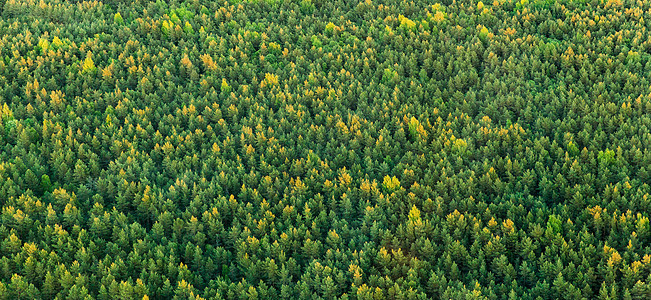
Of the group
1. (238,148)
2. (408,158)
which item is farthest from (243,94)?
(408,158)

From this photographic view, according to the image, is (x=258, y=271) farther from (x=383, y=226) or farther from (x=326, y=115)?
(x=326, y=115)

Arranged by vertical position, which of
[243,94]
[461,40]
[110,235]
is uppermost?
[461,40]

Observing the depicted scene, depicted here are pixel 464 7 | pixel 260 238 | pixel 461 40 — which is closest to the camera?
pixel 260 238

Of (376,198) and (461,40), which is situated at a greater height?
(461,40)

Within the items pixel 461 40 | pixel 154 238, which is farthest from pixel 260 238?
pixel 461 40

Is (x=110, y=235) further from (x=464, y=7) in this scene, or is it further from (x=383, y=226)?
(x=464, y=7)

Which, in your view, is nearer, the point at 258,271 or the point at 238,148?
the point at 258,271

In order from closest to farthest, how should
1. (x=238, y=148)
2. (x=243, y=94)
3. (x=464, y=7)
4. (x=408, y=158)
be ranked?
(x=408, y=158) → (x=238, y=148) → (x=243, y=94) → (x=464, y=7)
